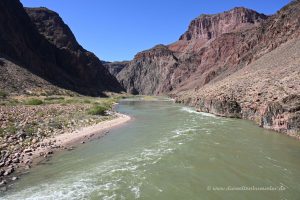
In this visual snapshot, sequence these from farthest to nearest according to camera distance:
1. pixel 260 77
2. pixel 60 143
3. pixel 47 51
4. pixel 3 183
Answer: pixel 47 51 → pixel 260 77 → pixel 60 143 → pixel 3 183

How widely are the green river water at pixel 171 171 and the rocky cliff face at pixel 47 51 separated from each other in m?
50.1

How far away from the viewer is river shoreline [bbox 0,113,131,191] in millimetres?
15670

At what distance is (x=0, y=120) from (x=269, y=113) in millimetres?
25038

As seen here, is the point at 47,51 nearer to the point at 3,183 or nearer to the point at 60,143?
the point at 60,143

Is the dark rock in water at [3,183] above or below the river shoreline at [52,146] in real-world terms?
below

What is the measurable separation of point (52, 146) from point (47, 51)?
104 m

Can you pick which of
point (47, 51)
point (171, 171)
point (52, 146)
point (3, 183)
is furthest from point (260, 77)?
point (47, 51)

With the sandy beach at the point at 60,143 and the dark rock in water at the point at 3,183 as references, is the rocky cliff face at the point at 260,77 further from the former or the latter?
the dark rock in water at the point at 3,183

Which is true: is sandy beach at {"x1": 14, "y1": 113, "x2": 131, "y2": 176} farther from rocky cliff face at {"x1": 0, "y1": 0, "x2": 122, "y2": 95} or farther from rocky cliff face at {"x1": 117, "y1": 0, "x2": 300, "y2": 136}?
rocky cliff face at {"x1": 0, "y1": 0, "x2": 122, "y2": 95}

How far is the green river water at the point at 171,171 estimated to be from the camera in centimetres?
1303

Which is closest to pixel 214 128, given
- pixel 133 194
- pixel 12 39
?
pixel 133 194

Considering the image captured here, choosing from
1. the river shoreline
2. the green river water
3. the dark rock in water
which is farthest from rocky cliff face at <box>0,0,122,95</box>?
the dark rock in water

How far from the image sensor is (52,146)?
20.7 metres

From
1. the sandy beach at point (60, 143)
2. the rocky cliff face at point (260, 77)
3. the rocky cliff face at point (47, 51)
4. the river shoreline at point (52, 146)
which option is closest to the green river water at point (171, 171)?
the river shoreline at point (52, 146)
